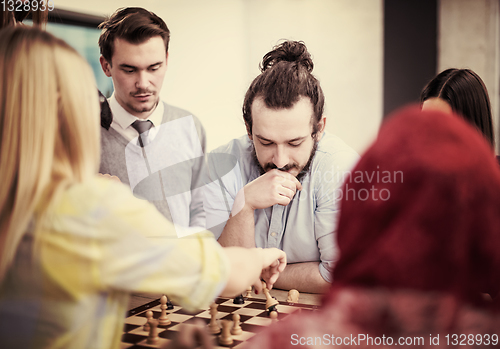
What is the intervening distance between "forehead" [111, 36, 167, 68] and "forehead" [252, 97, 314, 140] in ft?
1.50

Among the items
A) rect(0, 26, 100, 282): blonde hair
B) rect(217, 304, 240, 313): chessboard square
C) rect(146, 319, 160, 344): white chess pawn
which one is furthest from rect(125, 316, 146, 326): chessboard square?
rect(0, 26, 100, 282): blonde hair

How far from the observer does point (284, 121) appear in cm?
168

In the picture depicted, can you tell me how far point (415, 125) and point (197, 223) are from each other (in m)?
1.24

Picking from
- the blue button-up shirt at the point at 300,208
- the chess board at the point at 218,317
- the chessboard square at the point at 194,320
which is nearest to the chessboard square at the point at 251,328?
the chess board at the point at 218,317

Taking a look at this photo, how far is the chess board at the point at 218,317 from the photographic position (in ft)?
3.37

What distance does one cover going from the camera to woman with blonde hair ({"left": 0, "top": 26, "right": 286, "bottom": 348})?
712 mm

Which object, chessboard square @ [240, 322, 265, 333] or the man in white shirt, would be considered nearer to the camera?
chessboard square @ [240, 322, 265, 333]

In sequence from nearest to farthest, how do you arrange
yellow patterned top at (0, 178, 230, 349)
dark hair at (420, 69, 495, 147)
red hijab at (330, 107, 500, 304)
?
red hijab at (330, 107, 500, 304) → yellow patterned top at (0, 178, 230, 349) → dark hair at (420, 69, 495, 147)

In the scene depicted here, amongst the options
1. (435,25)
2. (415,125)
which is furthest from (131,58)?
(435,25)

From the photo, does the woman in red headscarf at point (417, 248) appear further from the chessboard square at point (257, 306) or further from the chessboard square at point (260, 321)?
the chessboard square at point (257, 306)

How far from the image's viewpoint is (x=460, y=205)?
0.60 m

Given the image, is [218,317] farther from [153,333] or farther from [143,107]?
[143,107]

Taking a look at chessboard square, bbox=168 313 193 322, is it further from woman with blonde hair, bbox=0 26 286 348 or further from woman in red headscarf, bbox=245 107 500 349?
woman in red headscarf, bbox=245 107 500 349

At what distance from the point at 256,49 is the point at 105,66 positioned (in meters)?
0.71
